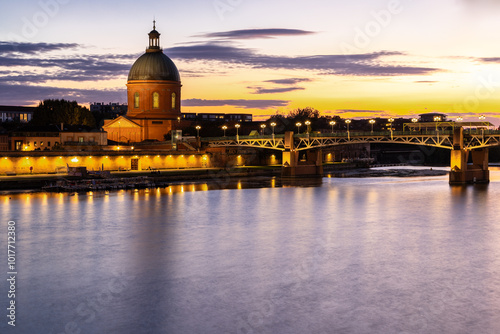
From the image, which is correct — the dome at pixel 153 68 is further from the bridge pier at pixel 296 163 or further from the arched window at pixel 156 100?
the bridge pier at pixel 296 163

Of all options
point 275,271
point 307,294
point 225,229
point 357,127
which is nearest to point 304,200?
point 225,229

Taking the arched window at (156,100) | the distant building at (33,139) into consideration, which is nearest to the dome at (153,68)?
the arched window at (156,100)

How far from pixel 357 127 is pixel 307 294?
169 metres

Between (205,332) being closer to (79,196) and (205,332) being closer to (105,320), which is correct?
(105,320)

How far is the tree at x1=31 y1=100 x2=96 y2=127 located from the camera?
4033 inches

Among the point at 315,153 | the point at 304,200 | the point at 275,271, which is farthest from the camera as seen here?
the point at 315,153

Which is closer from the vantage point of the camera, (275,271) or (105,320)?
(105,320)

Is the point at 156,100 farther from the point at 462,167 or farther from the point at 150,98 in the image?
the point at 462,167

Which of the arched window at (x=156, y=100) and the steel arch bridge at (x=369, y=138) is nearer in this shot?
the steel arch bridge at (x=369, y=138)

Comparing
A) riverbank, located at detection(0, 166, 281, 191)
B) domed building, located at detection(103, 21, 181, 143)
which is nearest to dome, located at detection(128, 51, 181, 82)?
domed building, located at detection(103, 21, 181, 143)

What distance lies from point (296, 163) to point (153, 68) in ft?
91.5

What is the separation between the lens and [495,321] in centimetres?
1948

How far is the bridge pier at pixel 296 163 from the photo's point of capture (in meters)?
85.0

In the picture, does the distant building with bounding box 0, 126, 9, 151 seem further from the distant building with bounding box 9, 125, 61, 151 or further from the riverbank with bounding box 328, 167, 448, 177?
the riverbank with bounding box 328, 167, 448, 177
